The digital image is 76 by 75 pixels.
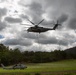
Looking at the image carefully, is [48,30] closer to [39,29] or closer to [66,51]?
[39,29]

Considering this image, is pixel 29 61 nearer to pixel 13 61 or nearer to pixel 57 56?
pixel 13 61

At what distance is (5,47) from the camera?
195 m

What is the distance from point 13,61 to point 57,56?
33942mm

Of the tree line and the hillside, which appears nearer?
the tree line

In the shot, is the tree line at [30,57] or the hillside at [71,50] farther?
the hillside at [71,50]

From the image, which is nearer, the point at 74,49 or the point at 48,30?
the point at 48,30

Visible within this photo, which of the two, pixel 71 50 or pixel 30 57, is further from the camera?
pixel 71 50

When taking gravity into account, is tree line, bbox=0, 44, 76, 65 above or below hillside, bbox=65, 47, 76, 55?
below

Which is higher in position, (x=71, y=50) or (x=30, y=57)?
(x=71, y=50)

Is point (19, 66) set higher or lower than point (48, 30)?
lower

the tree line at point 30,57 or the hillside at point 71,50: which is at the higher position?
the hillside at point 71,50

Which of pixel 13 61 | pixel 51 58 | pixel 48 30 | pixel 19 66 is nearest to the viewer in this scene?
pixel 19 66

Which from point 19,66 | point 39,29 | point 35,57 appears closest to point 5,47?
point 35,57

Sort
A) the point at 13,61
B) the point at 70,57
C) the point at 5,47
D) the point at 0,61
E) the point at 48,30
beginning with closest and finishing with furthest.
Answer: the point at 48,30
the point at 0,61
the point at 13,61
the point at 70,57
the point at 5,47
